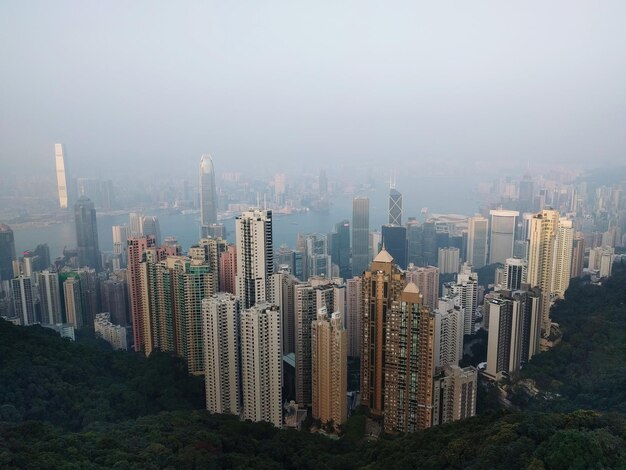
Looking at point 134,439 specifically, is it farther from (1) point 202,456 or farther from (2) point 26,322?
(2) point 26,322

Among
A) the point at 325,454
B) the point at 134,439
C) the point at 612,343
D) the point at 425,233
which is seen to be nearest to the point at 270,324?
the point at 325,454

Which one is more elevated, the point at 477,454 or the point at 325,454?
the point at 477,454

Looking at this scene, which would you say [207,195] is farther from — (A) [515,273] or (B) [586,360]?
(B) [586,360]

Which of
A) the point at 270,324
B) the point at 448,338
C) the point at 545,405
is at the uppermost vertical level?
the point at 270,324

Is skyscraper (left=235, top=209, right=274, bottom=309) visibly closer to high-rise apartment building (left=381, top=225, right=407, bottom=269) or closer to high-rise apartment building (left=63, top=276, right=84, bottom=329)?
high-rise apartment building (left=63, top=276, right=84, bottom=329)

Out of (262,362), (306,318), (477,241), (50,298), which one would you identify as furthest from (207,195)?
(477,241)
